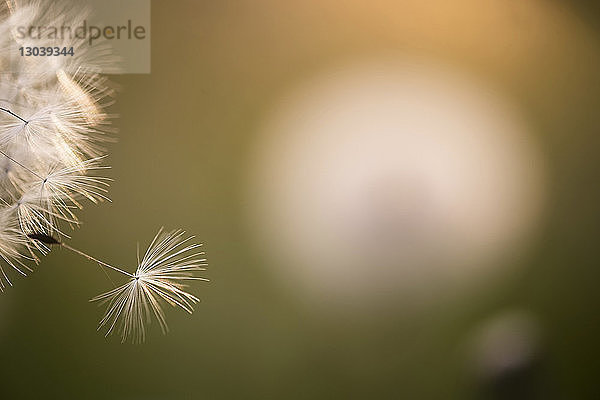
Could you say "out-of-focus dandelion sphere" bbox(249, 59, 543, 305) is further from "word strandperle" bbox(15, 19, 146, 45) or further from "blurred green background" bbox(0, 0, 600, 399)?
"word strandperle" bbox(15, 19, 146, 45)

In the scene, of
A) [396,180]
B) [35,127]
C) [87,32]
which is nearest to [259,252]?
[396,180]

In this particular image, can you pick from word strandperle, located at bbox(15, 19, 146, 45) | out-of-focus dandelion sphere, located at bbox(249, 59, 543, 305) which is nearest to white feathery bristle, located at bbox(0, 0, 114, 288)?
word strandperle, located at bbox(15, 19, 146, 45)

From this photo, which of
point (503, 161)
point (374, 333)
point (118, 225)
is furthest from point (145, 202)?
point (503, 161)

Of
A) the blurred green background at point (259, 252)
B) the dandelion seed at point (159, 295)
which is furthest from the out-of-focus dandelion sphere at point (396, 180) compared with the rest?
the dandelion seed at point (159, 295)

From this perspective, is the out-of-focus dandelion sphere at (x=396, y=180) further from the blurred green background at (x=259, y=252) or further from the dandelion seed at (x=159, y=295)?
the dandelion seed at (x=159, y=295)

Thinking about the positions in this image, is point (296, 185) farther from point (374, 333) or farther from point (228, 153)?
point (374, 333)

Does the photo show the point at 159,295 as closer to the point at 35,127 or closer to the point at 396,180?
the point at 35,127
